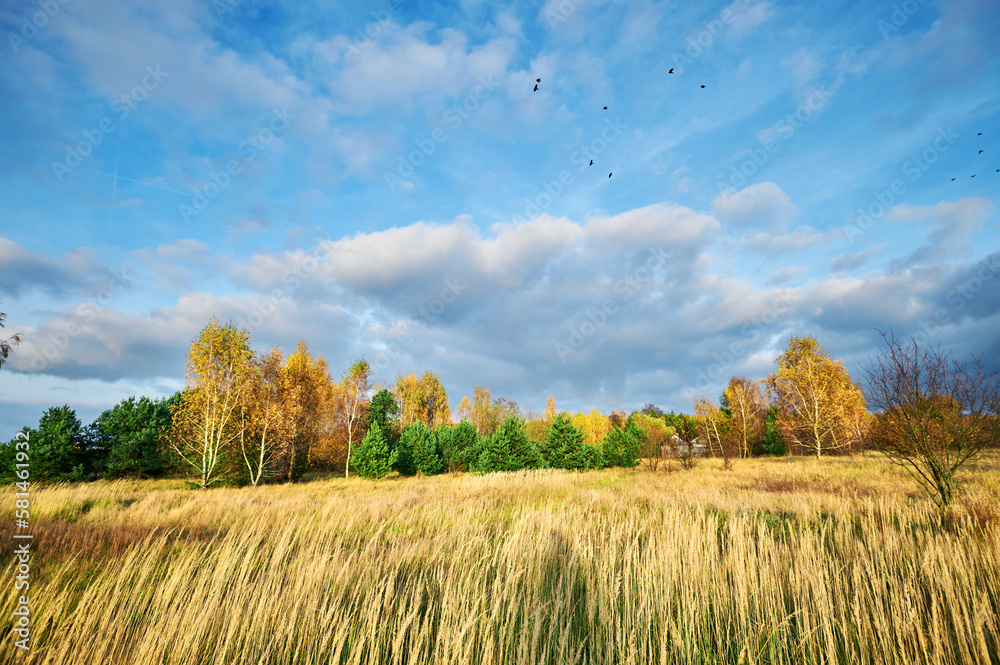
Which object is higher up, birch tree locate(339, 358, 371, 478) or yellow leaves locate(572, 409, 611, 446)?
birch tree locate(339, 358, 371, 478)

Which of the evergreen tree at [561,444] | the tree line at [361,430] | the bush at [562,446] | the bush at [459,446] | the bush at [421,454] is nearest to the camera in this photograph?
the tree line at [361,430]

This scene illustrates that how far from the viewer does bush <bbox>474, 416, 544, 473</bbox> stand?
2647 cm

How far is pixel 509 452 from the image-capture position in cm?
2681

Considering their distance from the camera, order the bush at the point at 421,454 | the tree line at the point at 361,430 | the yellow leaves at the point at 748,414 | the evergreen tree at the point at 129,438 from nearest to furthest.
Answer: the tree line at the point at 361,430 < the evergreen tree at the point at 129,438 < the bush at the point at 421,454 < the yellow leaves at the point at 748,414

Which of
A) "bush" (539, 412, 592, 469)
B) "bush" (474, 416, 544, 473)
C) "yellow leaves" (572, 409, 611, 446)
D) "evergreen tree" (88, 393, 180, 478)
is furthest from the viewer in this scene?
"yellow leaves" (572, 409, 611, 446)

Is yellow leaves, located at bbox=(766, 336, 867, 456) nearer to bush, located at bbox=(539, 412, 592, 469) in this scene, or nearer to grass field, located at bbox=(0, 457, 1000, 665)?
bush, located at bbox=(539, 412, 592, 469)

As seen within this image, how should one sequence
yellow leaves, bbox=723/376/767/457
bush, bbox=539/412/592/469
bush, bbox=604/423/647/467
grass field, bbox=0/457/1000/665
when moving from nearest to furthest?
1. grass field, bbox=0/457/1000/665
2. bush, bbox=539/412/592/469
3. bush, bbox=604/423/647/467
4. yellow leaves, bbox=723/376/767/457

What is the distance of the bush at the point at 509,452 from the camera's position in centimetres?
2647

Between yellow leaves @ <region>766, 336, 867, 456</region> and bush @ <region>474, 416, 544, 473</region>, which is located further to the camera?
yellow leaves @ <region>766, 336, 867, 456</region>

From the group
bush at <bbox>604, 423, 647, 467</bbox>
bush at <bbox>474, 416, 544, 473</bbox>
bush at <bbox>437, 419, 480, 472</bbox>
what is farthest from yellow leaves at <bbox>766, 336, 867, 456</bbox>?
bush at <bbox>437, 419, 480, 472</bbox>

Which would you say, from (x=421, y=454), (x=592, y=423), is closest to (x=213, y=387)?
(x=421, y=454)

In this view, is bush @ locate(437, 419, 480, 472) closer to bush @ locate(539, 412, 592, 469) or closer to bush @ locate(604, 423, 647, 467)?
bush @ locate(539, 412, 592, 469)

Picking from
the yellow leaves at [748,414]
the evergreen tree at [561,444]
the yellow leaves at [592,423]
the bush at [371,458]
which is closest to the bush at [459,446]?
the evergreen tree at [561,444]

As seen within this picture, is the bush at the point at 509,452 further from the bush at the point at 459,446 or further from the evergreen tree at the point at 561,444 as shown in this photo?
the bush at the point at 459,446
